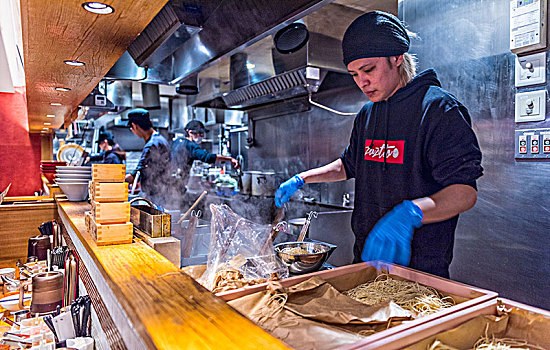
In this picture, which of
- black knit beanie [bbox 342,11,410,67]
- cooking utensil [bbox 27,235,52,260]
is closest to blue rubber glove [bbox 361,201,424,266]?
black knit beanie [bbox 342,11,410,67]

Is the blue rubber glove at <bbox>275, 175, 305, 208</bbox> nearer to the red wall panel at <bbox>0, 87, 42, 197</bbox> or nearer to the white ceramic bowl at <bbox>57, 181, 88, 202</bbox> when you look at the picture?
the white ceramic bowl at <bbox>57, 181, 88, 202</bbox>

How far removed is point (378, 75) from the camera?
2.09 metres

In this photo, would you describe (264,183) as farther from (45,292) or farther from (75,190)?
(45,292)

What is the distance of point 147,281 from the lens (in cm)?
96

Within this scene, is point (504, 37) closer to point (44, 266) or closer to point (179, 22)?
point (179, 22)

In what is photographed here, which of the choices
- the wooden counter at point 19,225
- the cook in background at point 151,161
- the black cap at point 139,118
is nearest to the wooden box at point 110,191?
the wooden counter at point 19,225

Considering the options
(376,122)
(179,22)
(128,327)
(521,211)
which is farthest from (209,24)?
(521,211)

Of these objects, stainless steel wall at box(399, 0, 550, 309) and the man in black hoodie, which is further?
stainless steel wall at box(399, 0, 550, 309)

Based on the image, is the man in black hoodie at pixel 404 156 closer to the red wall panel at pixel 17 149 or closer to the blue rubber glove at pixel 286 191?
the blue rubber glove at pixel 286 191

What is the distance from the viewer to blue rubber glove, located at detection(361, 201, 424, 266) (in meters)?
1.70

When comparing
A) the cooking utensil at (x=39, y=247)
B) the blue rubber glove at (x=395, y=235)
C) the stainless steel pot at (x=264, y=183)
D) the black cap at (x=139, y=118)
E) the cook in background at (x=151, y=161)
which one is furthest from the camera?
the stainless steel pot at (x=264, y=183)

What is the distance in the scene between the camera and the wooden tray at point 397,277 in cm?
96

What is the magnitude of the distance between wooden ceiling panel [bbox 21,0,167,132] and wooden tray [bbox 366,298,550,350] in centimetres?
107

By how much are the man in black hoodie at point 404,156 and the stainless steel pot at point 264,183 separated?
2638 millimetres
